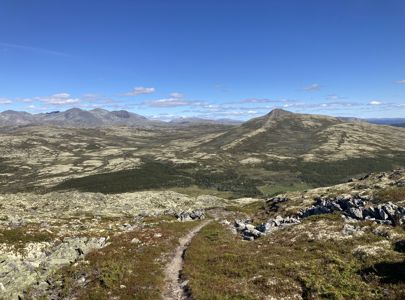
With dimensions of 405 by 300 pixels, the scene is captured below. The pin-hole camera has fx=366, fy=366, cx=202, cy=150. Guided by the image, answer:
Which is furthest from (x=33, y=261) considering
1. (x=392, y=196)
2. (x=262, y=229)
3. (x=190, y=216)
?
(x=392, y=196)

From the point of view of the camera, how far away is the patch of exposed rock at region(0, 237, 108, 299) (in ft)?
107

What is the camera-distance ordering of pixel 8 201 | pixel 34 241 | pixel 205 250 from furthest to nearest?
pixel 8 201
pixel 34 241
pixel 205 250

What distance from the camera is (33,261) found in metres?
38.3

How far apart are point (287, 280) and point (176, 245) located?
21.4 meters

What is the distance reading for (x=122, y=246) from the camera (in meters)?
46.0

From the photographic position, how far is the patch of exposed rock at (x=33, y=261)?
3275 cm

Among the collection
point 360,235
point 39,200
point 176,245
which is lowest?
point 39,200

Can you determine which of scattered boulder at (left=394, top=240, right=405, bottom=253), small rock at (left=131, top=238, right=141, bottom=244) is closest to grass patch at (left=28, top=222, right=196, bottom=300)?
small rock at (left=131, top=238, right=141, bottom=244)

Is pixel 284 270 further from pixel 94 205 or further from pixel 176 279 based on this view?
pixel 94 205

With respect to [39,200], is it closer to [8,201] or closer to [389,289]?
[8,201]

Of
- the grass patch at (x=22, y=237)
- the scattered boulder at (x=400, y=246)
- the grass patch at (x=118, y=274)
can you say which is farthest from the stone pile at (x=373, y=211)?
the grass patch at (x=22, y=237)

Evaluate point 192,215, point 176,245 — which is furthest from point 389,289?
point 192,215

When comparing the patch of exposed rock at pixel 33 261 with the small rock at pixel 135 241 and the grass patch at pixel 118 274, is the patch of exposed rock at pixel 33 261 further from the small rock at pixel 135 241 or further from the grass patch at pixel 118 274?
the small rock at pixel 135 241

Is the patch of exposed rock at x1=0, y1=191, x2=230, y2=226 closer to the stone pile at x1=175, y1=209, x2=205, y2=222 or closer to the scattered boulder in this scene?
the stone pile at x1=175, y1=209, x2=205, y2=222
